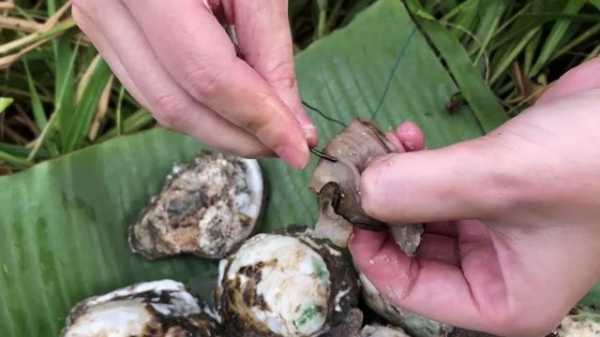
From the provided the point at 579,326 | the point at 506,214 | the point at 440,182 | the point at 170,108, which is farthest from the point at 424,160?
the point at 579,326

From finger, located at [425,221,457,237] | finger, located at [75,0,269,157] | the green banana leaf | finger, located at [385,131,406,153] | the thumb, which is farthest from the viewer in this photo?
the green banana leaf

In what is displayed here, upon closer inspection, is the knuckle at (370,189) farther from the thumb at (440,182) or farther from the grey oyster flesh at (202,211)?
Result: the grey oyster flesh at (202,211)

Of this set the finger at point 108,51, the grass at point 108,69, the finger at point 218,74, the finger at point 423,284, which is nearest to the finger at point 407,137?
the finger at point 423,284

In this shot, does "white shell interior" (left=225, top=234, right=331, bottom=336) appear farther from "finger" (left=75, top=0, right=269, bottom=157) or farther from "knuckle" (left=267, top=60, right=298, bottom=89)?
"knuckle" (left=267, top=60, right=298, bottom=89)

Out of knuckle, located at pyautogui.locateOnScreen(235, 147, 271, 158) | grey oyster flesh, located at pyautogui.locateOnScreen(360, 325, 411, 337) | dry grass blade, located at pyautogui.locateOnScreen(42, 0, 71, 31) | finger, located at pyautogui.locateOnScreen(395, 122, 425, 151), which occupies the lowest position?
grey oyster flesh, located at pyautogui.locateOnScreen(360, 325, 411, 337)

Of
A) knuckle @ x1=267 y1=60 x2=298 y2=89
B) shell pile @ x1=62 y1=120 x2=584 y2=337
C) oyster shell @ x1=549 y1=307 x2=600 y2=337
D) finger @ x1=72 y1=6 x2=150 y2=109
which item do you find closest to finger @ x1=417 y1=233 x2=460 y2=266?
shell pile @ x1=62 y1=120 x2=584 y2=337

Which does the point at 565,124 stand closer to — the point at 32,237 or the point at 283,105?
the point at 283,105

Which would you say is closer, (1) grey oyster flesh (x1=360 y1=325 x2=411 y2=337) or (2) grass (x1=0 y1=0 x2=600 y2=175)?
(1) grey oyster flesh (x1=360 y1=325 x2=411 y2=337)
